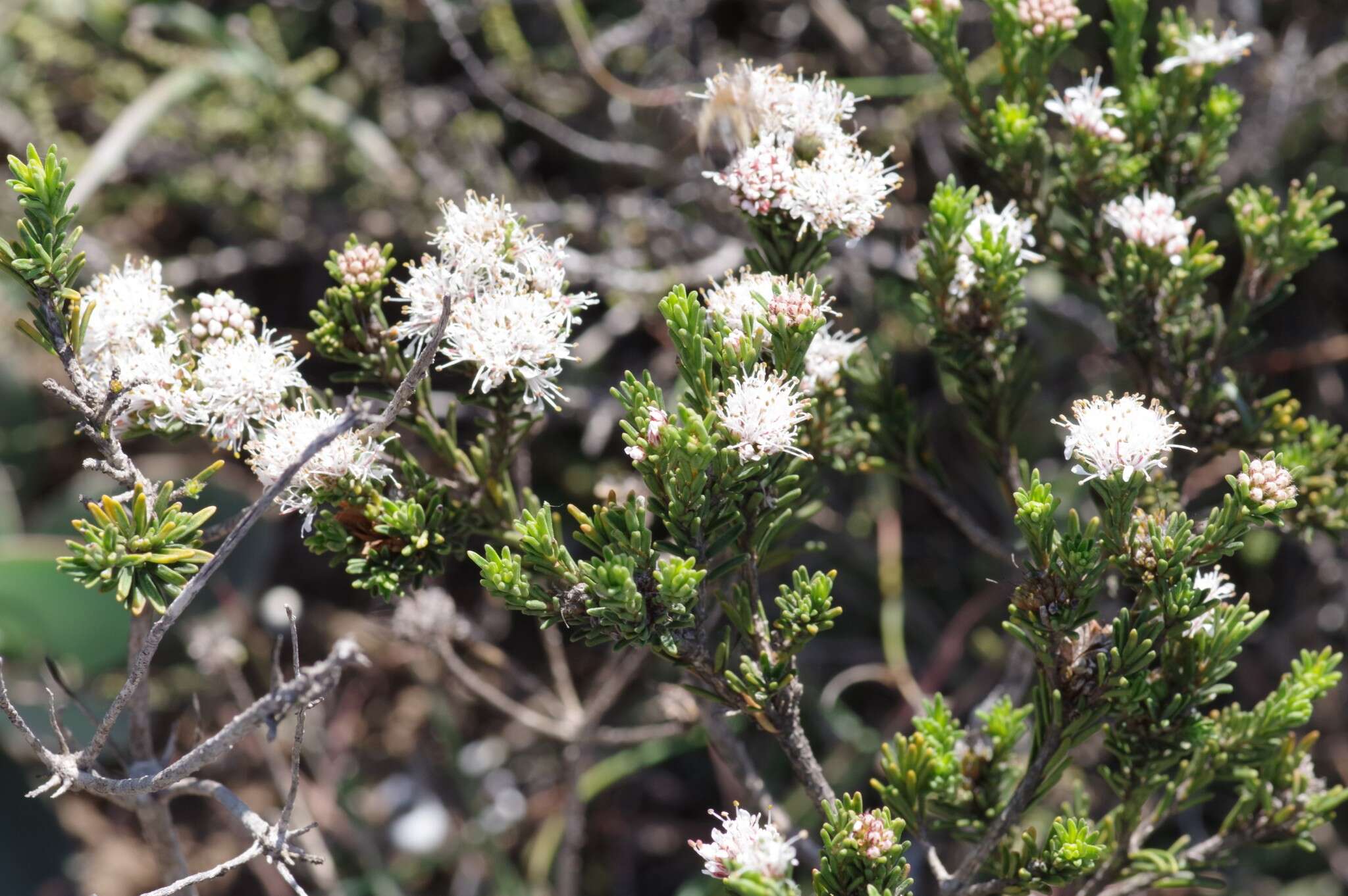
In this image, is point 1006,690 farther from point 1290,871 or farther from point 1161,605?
point 1290,871

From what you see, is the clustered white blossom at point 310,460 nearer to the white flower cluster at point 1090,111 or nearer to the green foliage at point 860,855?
the green foliage at point 860,855

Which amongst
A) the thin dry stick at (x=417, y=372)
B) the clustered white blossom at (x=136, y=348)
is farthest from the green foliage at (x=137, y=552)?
the thin dry stick at (x=417, y=372)

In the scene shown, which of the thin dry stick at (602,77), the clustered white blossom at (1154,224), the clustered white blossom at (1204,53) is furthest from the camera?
the thin dry stick at (602,77)

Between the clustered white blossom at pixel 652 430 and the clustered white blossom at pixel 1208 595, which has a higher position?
the clustered white blossom at pixel 652 430

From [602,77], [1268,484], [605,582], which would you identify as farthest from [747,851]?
[602,77]

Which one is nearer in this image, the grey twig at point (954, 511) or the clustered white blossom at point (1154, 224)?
the clustered white blossom at point (1154, 224)

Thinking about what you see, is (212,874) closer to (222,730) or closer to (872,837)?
(222,730)

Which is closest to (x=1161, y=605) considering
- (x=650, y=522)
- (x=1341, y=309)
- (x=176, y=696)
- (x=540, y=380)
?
(x=540, y=380)

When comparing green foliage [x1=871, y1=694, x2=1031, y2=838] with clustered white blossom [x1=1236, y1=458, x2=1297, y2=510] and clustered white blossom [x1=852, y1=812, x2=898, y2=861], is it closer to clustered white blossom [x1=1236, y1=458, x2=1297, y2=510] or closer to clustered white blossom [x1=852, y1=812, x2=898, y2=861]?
clustered white blossom [x1=852, y1=812, x2=898, y2=861]
